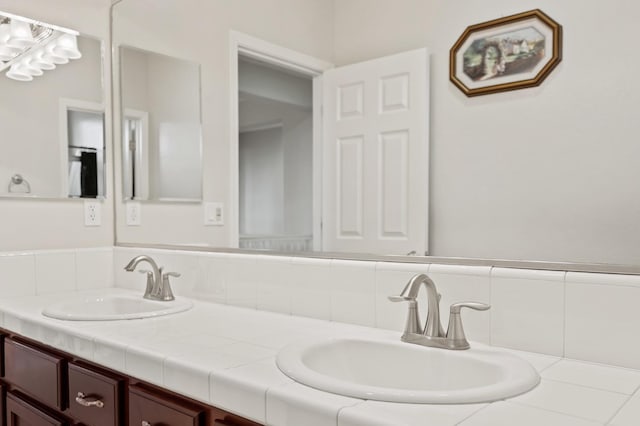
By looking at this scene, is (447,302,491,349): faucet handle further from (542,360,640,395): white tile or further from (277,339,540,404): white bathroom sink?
(542,360,640,395): white tile

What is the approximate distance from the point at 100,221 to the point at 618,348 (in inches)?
73.6

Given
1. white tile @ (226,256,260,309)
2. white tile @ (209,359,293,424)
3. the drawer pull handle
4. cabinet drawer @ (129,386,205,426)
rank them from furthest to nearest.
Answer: white tile @ (226,256,260,309)
the drawer pull handle
cabinet drawer @ (129,386,205,426)
white tile @ (209,359,293,424)

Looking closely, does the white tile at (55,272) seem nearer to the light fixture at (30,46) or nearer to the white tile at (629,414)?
the light fixture at (30,46)

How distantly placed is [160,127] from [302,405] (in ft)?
5.12

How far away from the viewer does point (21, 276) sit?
1.84m

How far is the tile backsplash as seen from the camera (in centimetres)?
98

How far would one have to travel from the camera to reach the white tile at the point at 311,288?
1415mm

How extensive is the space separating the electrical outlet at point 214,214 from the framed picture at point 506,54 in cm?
95

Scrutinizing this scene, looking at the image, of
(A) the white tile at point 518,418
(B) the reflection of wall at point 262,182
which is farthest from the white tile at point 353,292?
(A) the white tile at point 518,418

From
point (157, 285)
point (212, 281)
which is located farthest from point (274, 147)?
point (157, 285)

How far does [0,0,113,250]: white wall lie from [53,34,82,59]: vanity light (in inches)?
1.9

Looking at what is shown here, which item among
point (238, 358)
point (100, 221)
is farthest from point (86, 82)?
point (238, 358)

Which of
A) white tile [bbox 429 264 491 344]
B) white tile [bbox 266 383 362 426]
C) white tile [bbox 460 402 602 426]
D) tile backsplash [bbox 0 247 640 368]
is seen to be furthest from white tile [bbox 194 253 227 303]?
white tile [bbox 460 402 602 426]

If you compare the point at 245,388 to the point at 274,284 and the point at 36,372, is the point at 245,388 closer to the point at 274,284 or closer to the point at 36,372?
the point at 274,284
